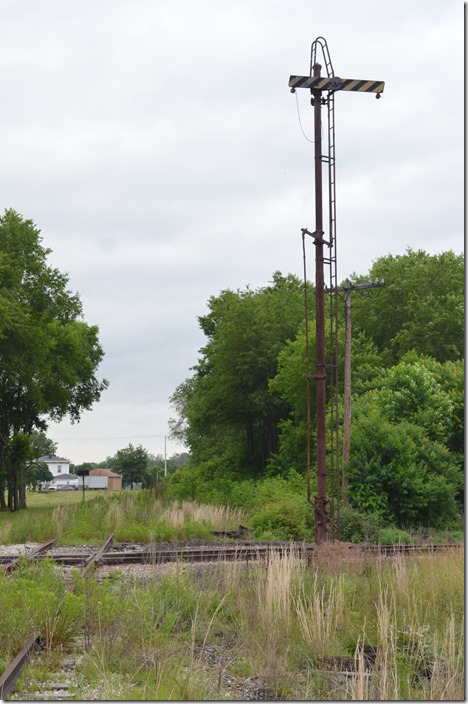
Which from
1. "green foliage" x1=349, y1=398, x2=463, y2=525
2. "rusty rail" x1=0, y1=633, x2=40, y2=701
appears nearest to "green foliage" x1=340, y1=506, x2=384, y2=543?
"green foliage" x1=349, y1=398, x2=463, y2=525

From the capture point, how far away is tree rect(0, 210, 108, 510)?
47000 millimetres

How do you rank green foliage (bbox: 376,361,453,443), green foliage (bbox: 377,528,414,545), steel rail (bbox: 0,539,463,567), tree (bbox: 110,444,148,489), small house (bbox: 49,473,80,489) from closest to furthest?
1. steel rail (bbox: 0,539,463,567)
2. green foliage (bbox: 377,528,414,545)
3. green foliage (bbox: 376,361,453,443)
4. tree (bbox: 110,444,148,489)
5. small house (bbox: 49,473,80,489)

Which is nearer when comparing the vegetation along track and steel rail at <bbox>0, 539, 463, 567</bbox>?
the vegetation along track

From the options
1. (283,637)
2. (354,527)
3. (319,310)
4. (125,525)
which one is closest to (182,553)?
(319,310)

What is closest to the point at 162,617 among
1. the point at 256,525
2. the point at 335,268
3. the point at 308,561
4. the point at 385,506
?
the point at 308,561

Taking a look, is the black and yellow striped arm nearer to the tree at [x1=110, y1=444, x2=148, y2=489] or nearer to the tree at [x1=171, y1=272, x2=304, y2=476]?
the tree at [x1=171, y1=272, x2=304, y2=476]

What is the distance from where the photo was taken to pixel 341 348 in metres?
42.8

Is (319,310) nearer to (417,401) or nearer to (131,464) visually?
(417,401)

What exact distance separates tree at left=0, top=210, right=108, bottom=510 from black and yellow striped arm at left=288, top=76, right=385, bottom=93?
100 ft

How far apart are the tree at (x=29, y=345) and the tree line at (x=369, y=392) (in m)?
8.58

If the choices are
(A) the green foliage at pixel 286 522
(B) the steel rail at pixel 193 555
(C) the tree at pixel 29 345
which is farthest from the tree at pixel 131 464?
(B) the steel rail at pixel 193 555

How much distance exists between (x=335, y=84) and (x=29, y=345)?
33.4 m

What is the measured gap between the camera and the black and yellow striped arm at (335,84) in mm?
16688

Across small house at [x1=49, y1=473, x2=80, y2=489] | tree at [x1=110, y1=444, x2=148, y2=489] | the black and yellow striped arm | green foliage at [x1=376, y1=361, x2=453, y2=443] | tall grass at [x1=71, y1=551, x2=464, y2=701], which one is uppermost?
the black and yellow striped arm
